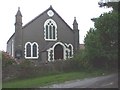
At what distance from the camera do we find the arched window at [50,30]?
45.9 metres

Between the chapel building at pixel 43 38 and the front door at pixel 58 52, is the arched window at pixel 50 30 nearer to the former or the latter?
the chapel building at pixel 43 38

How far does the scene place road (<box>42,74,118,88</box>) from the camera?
21.1 metres

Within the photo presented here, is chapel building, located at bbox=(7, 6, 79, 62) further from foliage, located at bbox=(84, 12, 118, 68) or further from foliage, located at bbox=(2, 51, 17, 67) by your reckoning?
foliage, located at bbox=(84, 12, 118, 68)

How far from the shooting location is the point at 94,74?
2522 centimetres

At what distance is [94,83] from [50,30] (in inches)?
983

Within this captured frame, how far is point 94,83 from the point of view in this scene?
21688 millimetres

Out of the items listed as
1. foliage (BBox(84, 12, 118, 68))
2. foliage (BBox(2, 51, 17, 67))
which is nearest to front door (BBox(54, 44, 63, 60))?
foliage (BBox(2, 51, 17, 67))

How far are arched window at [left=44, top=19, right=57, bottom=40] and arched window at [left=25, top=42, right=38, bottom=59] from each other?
2007mm

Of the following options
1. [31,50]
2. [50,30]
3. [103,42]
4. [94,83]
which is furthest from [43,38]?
[94,83]

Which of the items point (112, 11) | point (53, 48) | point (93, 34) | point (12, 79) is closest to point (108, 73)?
point (93, 34)

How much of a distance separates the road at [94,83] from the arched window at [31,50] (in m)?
22.3

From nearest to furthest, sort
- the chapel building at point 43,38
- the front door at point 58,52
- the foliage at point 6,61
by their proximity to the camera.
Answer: the foliage at point 6,61 → the chapel building at point 43,38 → the front door at point 58,52

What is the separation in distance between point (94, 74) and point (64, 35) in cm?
2202

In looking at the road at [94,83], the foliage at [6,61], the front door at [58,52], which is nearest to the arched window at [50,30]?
the front door at [58,52]
